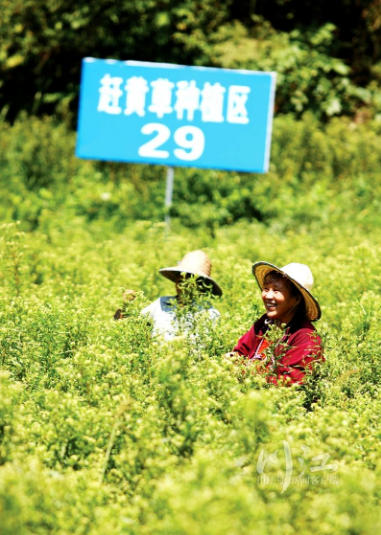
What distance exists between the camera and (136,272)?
561 centimetres

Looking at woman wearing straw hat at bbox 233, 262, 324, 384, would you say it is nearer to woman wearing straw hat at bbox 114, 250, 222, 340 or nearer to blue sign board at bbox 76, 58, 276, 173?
woman wearing straw hat at bbox 114, 250, 222, 340

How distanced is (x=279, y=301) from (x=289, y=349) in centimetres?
33

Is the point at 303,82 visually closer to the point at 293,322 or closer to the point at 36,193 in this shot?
the point at 36,193

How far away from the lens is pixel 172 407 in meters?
3.26

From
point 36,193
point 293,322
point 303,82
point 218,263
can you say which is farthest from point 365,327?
point 303,82

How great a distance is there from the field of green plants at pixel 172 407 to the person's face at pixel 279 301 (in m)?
0.23

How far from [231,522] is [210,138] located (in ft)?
18.4

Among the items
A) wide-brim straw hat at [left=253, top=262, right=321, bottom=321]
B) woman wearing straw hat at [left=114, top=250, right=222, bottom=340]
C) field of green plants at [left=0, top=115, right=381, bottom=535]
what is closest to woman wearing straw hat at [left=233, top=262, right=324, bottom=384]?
wide-brim straw hat at [left=253, top=262, right=321, bottom=321]

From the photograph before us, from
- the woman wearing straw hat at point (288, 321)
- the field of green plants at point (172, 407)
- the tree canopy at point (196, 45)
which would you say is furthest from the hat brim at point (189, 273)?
the tree canopy at point (196, 45)

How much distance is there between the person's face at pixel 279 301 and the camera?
4.20 meters

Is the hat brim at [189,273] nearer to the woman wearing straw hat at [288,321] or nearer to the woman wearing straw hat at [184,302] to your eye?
the woman wearing straw hat at [184,302]

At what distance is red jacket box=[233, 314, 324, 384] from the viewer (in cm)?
A: 379

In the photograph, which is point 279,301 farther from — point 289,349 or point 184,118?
point 184,118

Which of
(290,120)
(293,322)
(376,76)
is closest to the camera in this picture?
(293,322)
